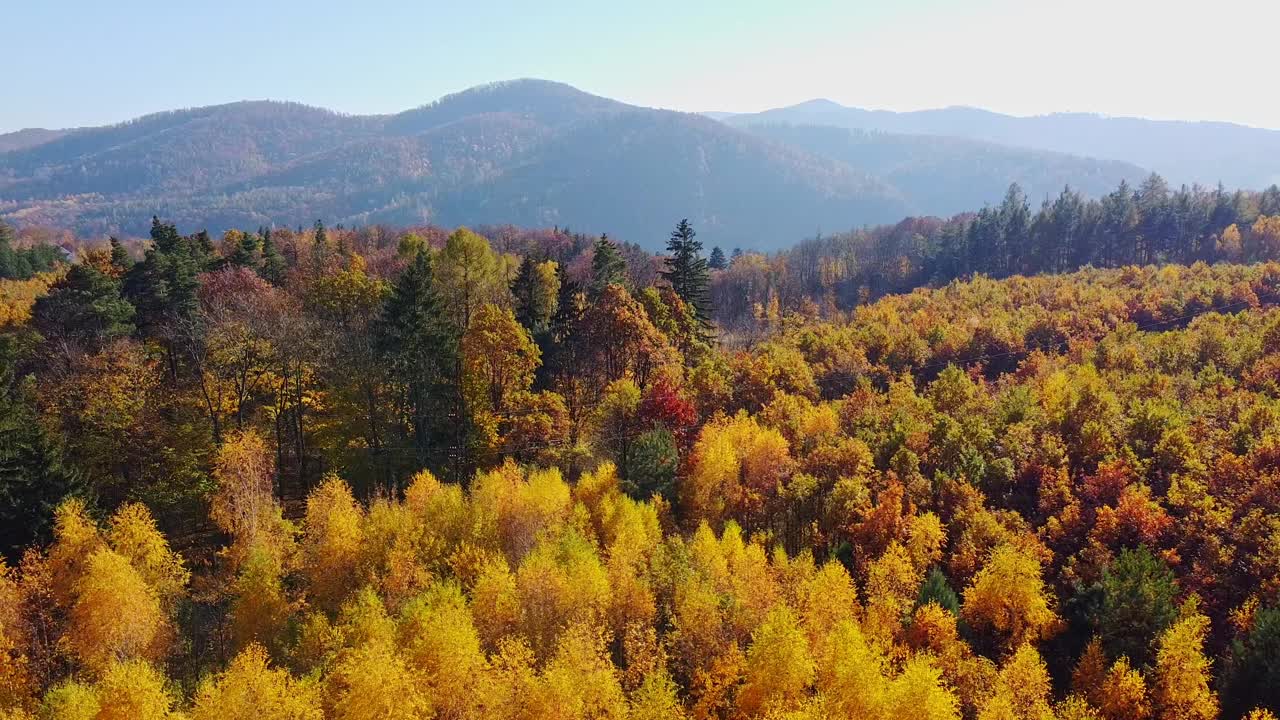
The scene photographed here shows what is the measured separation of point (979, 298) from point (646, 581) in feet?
279

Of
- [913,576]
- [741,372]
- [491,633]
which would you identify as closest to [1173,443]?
[913,576]

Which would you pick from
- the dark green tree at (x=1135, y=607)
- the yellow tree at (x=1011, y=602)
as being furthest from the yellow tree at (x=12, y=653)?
the dark green tree at (x=1135, y=607)

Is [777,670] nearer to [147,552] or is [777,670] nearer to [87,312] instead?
[147,552]

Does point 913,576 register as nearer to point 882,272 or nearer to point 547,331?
point 547,331

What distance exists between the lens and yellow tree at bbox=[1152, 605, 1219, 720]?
102ft

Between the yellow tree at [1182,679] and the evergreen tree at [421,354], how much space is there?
4800cm

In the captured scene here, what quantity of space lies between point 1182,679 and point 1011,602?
8011 millimetres

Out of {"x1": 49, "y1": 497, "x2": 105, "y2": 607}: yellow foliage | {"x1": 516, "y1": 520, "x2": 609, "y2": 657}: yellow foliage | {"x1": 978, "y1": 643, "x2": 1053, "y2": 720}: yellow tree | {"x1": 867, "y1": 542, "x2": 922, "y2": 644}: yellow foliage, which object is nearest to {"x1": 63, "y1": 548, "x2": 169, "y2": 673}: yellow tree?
{"x1": 49, "y1": 497, "x2": 105, "y2": 607}: yellow foliage

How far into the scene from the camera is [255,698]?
99.0ft

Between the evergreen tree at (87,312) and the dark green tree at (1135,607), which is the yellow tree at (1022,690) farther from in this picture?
the evergreen tree at (87,312)

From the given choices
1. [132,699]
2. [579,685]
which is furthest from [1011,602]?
[132,699]

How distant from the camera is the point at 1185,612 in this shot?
3500cm

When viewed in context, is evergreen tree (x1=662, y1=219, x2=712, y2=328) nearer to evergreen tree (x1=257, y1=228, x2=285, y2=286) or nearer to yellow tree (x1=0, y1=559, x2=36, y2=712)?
evergreen tree (x1=257, y1=228, x2=285, y2=286)

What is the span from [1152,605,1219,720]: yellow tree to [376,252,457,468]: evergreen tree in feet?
157
